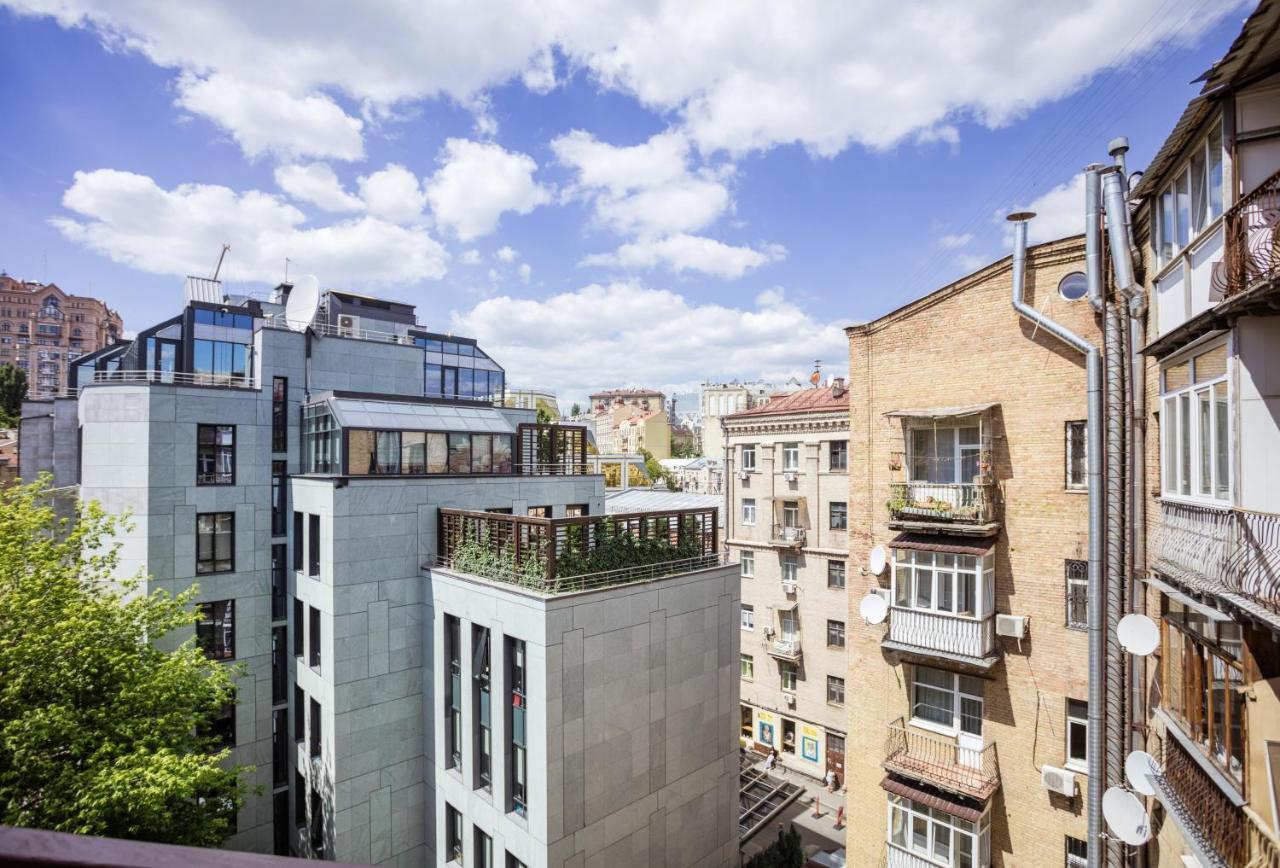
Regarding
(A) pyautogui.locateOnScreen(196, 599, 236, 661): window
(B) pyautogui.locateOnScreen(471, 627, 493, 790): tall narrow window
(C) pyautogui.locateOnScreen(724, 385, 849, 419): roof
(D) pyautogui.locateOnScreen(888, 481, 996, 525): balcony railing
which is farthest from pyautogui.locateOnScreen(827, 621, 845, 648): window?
(A) pyautogui.locateOnScreen(196, 599, 236, 661): window

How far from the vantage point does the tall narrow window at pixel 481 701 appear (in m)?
16.3

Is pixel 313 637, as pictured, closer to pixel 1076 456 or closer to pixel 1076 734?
pixel 1076 734

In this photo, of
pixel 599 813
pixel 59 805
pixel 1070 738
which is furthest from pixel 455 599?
pixel 1070 738

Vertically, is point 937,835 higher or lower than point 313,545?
lower

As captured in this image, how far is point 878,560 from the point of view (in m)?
15.5

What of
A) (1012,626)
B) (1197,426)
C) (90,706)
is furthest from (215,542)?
(1197,426)

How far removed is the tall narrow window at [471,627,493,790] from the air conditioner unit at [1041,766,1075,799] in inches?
501

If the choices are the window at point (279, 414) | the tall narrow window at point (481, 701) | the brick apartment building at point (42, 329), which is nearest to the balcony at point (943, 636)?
the tall narrow window at point (481, 701)

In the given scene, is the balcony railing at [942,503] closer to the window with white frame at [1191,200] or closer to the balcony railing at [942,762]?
the balcony railing at [942,762]

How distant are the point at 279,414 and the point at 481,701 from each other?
1249 centimetres

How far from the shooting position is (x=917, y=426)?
15516 mm

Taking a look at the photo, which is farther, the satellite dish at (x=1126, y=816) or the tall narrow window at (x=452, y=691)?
the tall narrow window at (x=452, y=691)

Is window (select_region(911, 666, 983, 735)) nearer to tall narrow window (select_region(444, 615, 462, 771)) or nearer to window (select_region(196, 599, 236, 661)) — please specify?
tall narrow window (select_region(444, 615, 462, 771))

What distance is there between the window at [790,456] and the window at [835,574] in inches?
177
